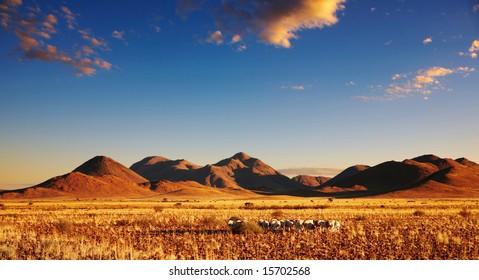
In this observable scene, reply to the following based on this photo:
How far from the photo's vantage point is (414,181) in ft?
550

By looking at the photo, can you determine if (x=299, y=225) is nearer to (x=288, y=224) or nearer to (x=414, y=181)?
(x=288, y=224)

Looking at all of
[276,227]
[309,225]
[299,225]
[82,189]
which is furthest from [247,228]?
[82,189]

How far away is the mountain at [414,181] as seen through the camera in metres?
138

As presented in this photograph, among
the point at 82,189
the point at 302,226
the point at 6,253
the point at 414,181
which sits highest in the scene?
the point at 414,181

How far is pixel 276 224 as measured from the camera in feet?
73.6

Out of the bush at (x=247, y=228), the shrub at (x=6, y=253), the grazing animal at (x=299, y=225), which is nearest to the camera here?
the shrub at (x=6, y=253)

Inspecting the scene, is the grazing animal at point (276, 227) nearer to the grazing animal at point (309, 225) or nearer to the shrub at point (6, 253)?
the grazing animal at point (309, 225)

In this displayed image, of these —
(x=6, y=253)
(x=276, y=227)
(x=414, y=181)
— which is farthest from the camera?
(x=414, y=181)

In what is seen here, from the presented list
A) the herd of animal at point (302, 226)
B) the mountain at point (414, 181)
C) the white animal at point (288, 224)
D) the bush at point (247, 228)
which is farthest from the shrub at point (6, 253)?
the mountain at point (414, 181)

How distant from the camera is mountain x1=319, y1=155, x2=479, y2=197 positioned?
138m

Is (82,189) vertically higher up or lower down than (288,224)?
higher up

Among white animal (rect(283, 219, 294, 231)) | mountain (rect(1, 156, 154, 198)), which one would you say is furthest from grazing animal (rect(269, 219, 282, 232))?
mountain (rect(1, 156, 154, 198))

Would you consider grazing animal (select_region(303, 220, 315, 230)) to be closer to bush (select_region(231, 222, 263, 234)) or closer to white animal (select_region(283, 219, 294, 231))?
white animal (select_region(283, 219, 294, 231))

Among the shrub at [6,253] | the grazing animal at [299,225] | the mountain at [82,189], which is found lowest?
the shrub at [6,253]
